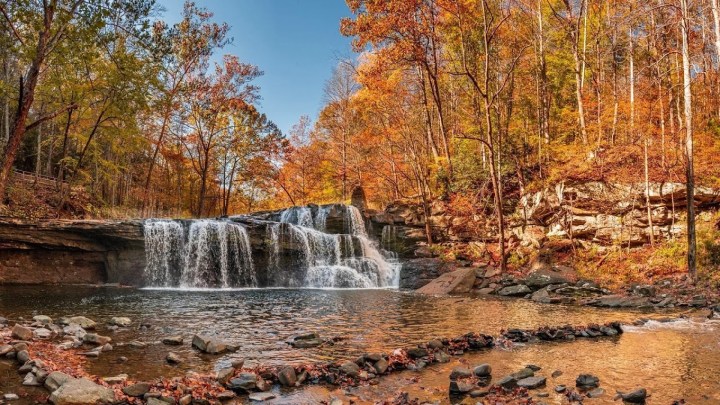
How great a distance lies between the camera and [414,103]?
29.5 metres

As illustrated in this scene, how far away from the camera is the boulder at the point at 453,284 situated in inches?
684

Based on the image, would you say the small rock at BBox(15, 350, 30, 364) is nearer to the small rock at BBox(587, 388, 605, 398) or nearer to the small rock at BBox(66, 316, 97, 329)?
the small rock at BBox(66, 316, 97, 329)

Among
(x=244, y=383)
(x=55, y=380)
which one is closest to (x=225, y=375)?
(x=244, y=383)

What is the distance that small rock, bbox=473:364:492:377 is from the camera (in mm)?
5938

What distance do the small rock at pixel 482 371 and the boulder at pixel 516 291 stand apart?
11.0m

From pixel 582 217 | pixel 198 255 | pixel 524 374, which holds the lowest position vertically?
pixel 524 374

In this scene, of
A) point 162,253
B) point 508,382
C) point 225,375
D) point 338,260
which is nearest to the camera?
point 508,382

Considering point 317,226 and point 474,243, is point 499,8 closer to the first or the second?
point 474,243

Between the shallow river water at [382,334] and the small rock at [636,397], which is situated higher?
the small rock at [636,397]

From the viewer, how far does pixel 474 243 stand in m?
22.9

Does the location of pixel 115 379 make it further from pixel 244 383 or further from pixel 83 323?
pixel 83 323

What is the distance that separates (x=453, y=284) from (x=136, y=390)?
14.0 meters

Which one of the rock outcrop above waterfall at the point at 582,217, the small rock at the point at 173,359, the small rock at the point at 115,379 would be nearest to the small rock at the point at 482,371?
the small rock at the point at 173,359

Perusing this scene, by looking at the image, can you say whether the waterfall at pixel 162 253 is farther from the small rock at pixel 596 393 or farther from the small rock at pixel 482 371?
the small rock at pixel 596 393
